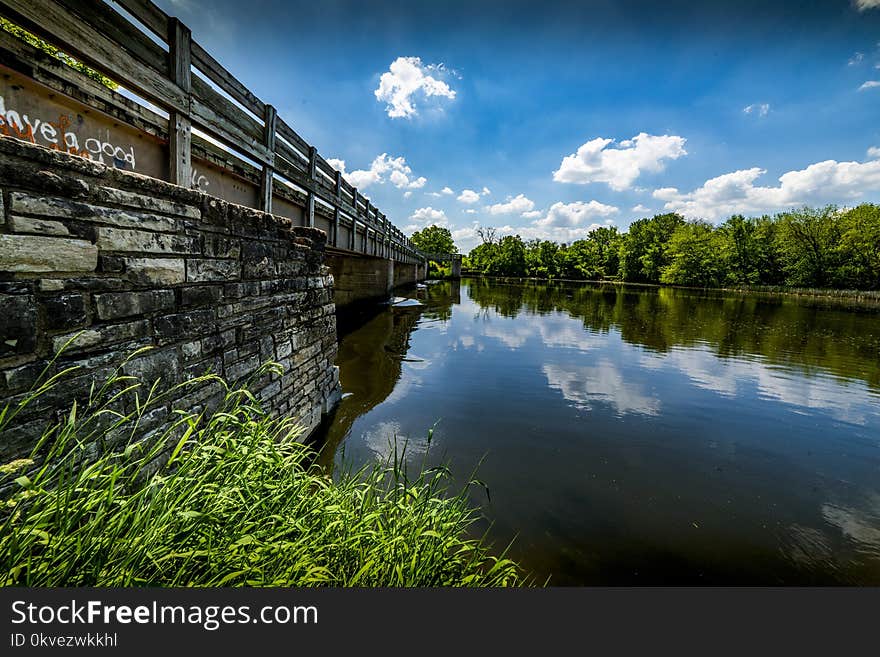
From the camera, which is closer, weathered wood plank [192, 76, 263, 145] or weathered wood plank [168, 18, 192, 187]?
weathered wood plank [168, 18, 192, 187]

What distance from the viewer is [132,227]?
2.71 m

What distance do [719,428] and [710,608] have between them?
6167 millimetres

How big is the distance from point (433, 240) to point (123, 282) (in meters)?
102

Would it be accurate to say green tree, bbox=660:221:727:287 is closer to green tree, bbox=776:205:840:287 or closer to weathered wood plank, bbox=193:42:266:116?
green tree, bbox=776:205:840:287

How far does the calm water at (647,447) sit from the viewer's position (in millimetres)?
3898

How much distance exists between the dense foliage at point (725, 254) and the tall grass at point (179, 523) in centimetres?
7531

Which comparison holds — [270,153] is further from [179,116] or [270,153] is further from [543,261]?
[543,261]

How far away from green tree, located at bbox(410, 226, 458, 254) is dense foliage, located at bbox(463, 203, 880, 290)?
430 inches

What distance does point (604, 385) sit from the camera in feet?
30.0

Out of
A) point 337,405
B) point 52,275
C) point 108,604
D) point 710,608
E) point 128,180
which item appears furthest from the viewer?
point 337,405

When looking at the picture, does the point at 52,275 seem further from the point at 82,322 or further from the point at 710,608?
the point at 710,608

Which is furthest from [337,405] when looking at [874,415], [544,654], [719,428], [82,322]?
[874,415]

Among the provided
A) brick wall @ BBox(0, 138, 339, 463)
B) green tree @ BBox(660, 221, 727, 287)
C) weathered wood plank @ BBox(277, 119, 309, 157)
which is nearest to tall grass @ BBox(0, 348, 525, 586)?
brick wall @ BBox(0, 138, 339, 463)

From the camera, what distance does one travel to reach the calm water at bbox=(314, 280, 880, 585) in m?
3.90
